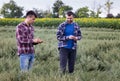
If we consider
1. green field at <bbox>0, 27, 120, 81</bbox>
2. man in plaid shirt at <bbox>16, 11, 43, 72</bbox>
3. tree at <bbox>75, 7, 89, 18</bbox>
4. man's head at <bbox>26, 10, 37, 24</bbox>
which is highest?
man's head at <bbox>26, 10, 37, 24</bbox>

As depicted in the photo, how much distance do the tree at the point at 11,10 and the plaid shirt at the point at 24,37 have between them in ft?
207

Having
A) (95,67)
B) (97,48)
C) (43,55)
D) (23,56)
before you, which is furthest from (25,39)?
(97,48)

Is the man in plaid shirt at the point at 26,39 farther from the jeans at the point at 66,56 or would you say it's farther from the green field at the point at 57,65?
the jeans at the point at 66,56

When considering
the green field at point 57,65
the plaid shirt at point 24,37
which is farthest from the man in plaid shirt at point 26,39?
the green field at point 57,65

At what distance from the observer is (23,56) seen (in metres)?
6.21

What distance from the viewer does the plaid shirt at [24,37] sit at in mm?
6160

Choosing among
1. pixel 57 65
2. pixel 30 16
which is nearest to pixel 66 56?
pixel 57 65

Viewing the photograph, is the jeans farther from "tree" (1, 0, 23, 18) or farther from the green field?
"tree" (1, 0, 23, 18)

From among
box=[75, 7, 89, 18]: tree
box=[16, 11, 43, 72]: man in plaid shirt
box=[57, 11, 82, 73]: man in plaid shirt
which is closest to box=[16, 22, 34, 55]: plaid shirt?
box=[16, 11, 43, 72]: man in plaid shirt

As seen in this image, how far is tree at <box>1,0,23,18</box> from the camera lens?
68.9 metres

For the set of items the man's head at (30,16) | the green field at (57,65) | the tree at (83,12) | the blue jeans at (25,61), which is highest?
the man's head at (30,16)

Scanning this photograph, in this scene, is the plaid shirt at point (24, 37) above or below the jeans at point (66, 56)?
above

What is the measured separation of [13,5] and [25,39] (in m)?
64.0

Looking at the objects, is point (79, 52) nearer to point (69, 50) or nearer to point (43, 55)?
point (43, 55)
